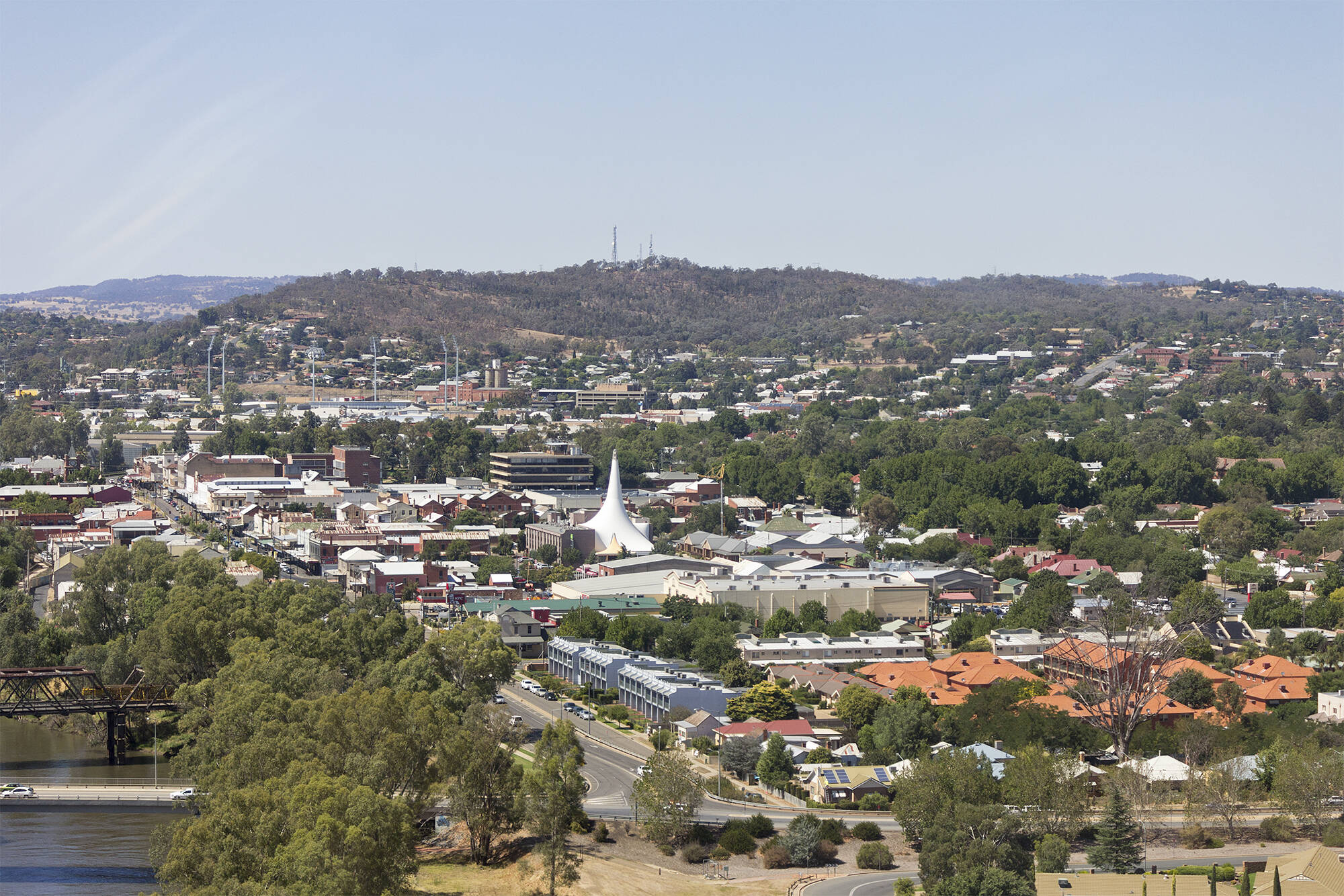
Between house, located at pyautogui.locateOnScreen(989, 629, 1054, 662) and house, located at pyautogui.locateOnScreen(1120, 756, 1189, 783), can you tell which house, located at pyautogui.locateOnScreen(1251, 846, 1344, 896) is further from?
house, located at pyautogui.locateOnScreen(989, 629, 1054, 662)

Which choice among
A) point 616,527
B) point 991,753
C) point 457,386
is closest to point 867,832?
point 991,753

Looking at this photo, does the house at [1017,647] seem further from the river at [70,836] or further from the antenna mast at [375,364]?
the antenna mast at [375,364]

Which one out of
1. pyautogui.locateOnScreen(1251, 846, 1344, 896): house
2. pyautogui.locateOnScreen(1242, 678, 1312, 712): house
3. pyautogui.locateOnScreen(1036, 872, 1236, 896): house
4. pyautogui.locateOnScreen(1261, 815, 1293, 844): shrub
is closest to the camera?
pyautogui.locateOnScreen(1251, 846, 1344, 896): house

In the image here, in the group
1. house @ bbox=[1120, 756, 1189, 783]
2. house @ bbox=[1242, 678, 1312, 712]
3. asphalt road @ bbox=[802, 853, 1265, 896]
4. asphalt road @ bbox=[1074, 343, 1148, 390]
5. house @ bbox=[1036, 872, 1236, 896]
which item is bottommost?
asphalt road @ bbox=[802, 853, 1265, 896]

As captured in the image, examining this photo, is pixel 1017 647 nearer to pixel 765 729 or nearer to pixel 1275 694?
pixel 1275 694

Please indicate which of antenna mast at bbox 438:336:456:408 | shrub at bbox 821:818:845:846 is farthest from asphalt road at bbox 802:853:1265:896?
antenna mast at bbox 438:336:456:408

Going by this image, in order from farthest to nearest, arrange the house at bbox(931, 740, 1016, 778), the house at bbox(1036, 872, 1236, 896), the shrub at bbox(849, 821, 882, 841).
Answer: the house at bbox(931, 740, 1016, 778), the shrub at bbox(849, 821, 882, 841), the house at bbox(1036, 872, 1236, 896)
